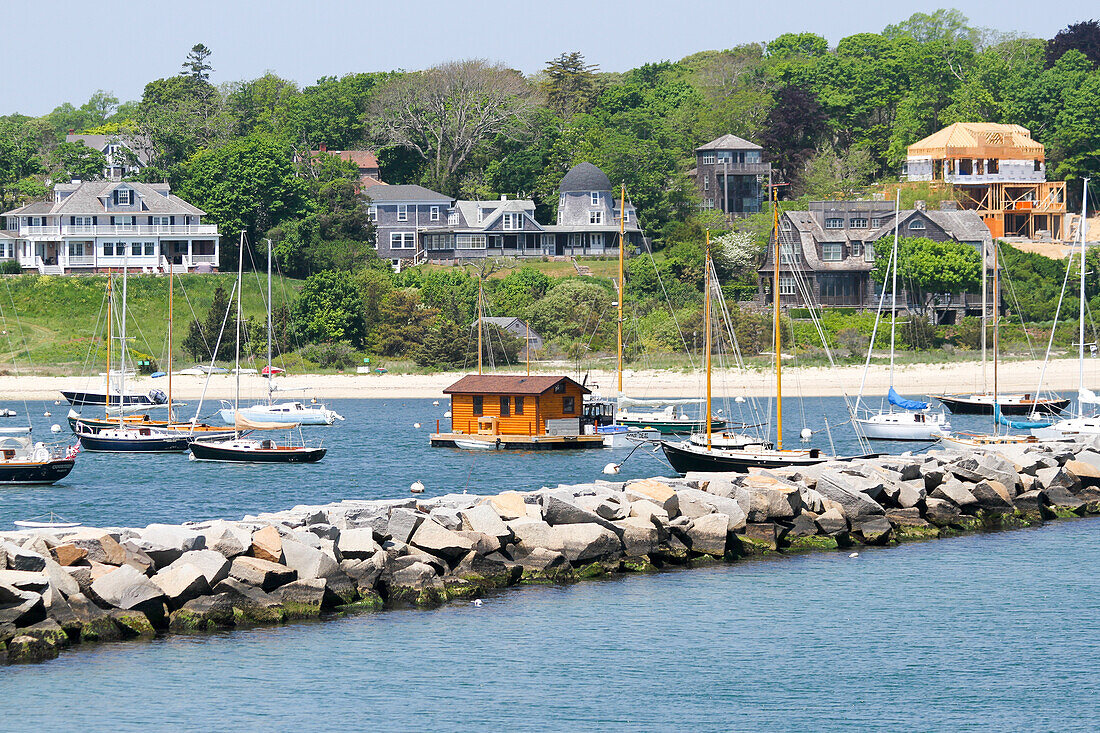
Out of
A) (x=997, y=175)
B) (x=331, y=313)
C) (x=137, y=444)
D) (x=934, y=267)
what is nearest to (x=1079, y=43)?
(x=997, y=175)

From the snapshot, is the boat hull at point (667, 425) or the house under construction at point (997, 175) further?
the house under construction at point (997, 175)

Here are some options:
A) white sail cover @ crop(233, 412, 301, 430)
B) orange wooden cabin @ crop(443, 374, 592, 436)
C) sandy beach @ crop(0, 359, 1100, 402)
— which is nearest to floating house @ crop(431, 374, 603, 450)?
orange wooden cabin @ crop(443, 374, 592, 436)

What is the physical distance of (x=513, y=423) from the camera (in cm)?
5169

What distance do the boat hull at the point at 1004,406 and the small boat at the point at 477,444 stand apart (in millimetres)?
21262

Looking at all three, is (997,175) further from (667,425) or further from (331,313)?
(667,425)

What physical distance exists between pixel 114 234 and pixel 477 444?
5243 cm

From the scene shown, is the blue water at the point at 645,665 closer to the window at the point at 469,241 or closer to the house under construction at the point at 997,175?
the window at the point at 469,241

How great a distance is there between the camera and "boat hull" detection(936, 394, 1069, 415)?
59.8 metres

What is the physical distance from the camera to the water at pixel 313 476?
38250 mm

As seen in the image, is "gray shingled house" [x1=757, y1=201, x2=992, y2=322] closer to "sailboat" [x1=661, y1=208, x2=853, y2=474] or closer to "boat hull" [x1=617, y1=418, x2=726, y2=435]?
"boat hull" [x1=617, y1=418, x2=726, y2=435]

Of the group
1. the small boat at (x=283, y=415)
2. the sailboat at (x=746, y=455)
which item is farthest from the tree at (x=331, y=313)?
the sailboat at (x=746, y=455)

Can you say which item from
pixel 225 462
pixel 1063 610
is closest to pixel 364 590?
pixel 1063 610

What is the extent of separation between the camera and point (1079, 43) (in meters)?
130

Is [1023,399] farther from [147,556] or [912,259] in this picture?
[147,556]
